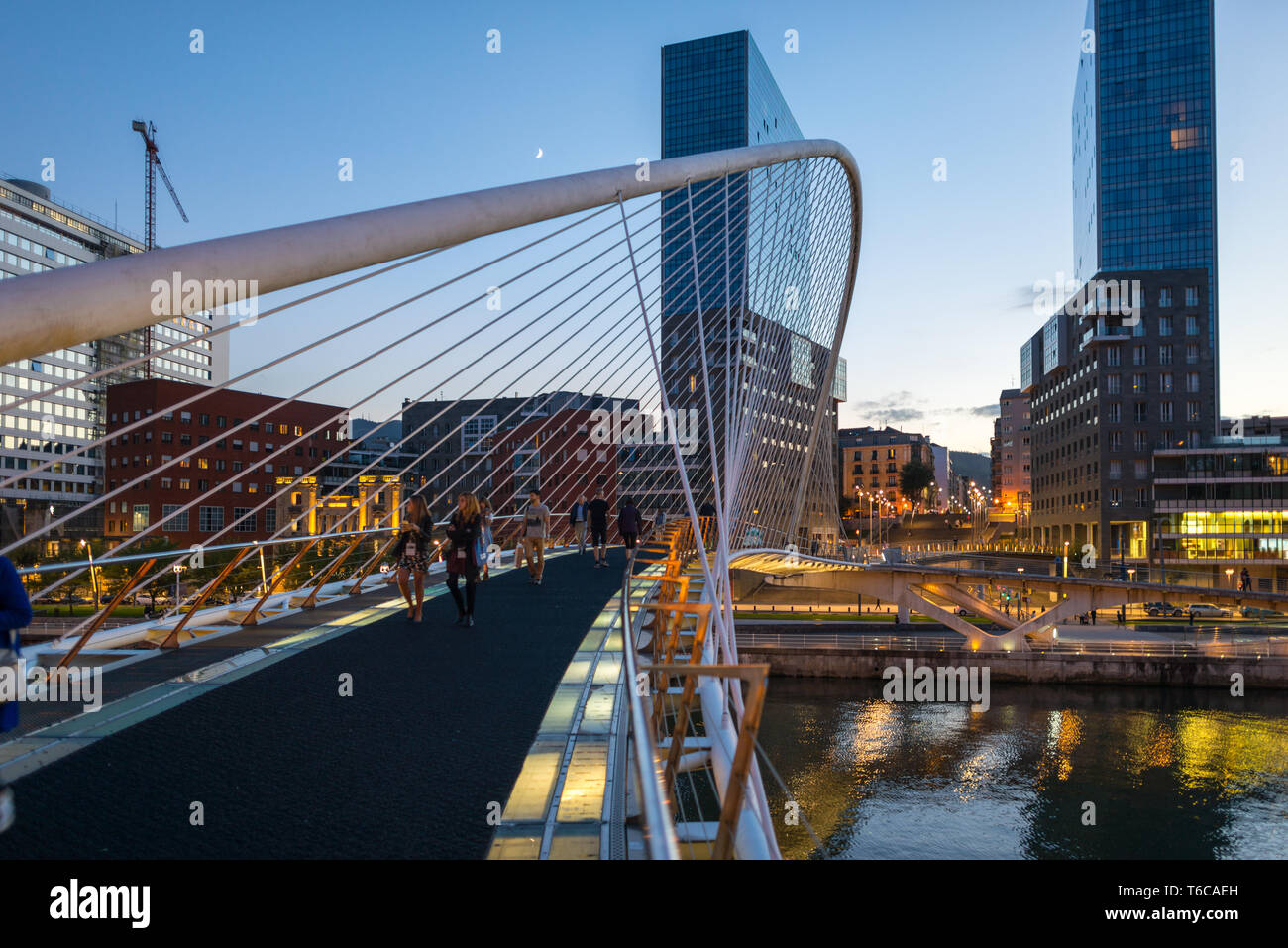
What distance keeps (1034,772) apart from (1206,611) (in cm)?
3287

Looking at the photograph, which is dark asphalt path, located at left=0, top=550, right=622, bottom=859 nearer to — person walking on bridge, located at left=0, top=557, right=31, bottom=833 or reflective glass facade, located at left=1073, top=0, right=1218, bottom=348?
person walking on bridge, located at left=0, top=557, right=31, bottom=833

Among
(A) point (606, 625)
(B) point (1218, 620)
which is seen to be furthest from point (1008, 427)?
(A) point (606, 625)

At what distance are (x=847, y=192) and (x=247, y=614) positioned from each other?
2414cm

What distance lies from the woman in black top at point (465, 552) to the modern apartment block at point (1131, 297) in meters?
70.8

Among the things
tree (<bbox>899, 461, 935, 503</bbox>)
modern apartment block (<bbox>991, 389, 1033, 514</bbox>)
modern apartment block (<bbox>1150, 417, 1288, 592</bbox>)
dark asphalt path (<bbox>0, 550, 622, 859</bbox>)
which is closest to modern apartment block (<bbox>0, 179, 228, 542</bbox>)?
dark asphalt path (<bbox>0, 550, 622, 859</bbox>)

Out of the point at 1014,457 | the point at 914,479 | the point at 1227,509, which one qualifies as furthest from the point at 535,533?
the point at 1014,457

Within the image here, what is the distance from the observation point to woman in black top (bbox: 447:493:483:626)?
10048 mm

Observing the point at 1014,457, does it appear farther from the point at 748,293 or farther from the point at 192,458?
the point at 748,293

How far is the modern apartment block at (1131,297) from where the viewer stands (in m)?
70.7

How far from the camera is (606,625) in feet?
32.3

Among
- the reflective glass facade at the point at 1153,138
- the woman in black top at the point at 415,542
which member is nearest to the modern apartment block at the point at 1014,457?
the reflective glass facade at the point at 1153,138

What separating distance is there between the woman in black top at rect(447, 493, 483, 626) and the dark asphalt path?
1957 millimetres
